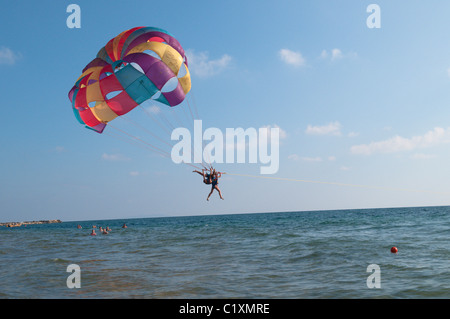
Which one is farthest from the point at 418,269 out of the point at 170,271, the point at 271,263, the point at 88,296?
the point at 88,296

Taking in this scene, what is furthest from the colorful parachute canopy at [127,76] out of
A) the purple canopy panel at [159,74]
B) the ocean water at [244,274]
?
the ocean water at [244,274]

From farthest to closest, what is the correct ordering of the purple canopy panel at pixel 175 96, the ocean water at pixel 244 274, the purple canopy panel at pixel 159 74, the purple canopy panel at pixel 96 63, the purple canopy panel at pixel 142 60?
the purple canopy panel at pixel 175 96
the purple canopy panel at pixel 96 63
the purple canopy panel at pixel 159 74
the purple canopy panel at pixel 142 60
the ocean water at pixel 244 274

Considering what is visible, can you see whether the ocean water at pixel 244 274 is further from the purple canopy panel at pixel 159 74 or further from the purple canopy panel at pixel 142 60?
the purple canopy panel at pixel 142 60

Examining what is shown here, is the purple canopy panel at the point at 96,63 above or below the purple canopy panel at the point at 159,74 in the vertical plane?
above

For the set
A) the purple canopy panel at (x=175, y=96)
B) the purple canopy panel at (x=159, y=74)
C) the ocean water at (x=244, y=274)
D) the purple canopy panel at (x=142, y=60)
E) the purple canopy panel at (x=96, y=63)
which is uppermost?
the purple canopy panel at (x=96, y=63)

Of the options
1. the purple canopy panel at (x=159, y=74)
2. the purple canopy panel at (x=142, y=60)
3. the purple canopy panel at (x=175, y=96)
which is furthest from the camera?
the purple canopy panel at (x=175, y=96)

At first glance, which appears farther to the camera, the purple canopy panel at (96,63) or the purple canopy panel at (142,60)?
the purple canopy panel at (96,63)

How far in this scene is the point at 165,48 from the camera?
48.1ft

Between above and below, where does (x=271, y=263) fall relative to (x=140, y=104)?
below

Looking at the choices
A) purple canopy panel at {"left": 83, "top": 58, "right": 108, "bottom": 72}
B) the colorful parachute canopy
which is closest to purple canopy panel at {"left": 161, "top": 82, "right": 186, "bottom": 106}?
the colorful parachute canopy

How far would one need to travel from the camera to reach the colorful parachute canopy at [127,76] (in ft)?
45.6

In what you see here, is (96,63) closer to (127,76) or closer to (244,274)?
(127,76)

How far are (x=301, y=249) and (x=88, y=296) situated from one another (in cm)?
1127
